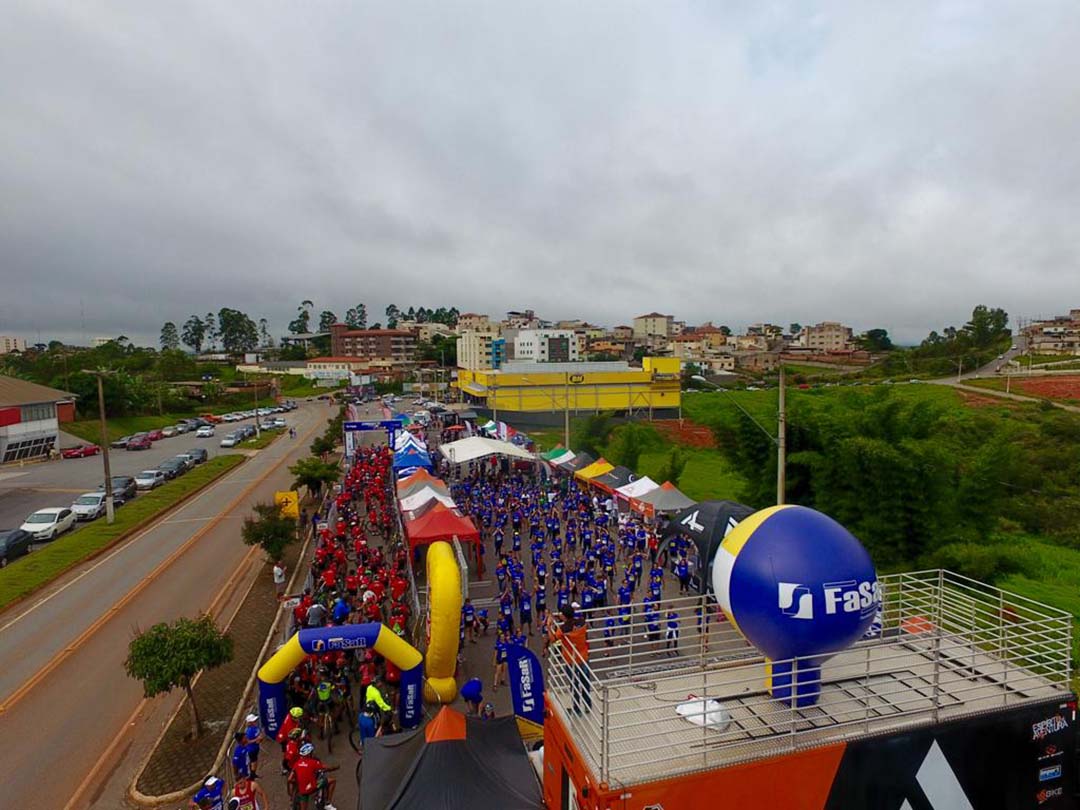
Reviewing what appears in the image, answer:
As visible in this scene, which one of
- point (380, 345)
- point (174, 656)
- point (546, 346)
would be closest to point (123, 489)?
point (174, 656)

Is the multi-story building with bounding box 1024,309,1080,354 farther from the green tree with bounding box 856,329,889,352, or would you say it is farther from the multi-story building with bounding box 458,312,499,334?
the multi-story building with bounding box 458,312,499,334

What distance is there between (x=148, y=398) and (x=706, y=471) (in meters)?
57.8

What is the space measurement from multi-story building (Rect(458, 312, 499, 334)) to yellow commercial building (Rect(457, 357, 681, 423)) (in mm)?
84282

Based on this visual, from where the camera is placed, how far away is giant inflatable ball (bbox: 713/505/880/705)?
5805 millimetres

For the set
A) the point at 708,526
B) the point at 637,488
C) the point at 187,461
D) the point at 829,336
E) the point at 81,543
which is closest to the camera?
the point at 708,526

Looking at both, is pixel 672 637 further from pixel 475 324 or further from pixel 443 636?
pixel 475 324

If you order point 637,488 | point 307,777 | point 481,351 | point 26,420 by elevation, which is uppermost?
point 481,351

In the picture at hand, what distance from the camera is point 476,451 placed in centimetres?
2883

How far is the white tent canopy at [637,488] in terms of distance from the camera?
931 inches

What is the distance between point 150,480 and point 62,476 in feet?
24.8

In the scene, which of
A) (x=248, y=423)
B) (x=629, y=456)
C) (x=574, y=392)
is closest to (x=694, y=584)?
(x=629, y=456)

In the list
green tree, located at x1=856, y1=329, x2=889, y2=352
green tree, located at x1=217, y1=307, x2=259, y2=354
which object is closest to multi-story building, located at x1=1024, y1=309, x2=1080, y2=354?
green tree, located at x1=856, y1=329, x2=889, y2=352

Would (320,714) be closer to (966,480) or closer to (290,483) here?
(966,480)

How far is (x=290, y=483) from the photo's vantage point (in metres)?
33.1
